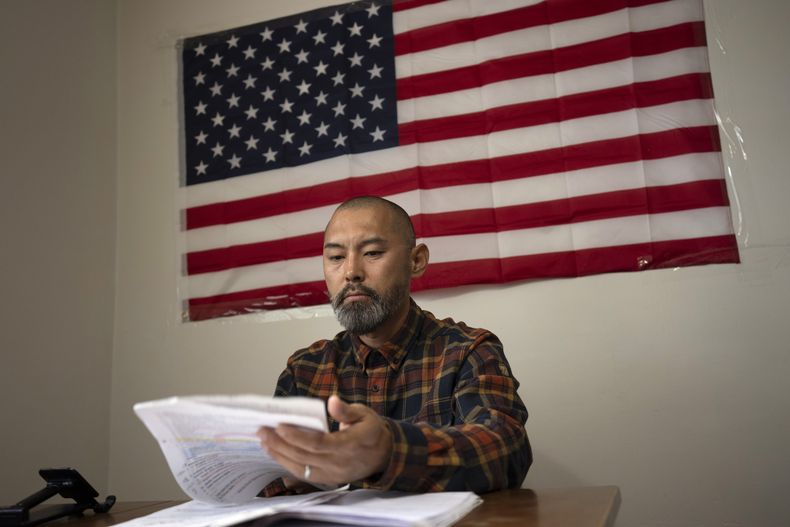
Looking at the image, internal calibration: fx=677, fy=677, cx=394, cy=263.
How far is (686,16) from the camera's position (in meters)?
2.02

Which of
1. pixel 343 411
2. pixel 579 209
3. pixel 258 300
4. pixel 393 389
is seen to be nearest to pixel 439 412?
pixel 393 389

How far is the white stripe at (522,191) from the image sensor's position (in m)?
1.96

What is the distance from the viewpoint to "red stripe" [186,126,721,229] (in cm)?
198

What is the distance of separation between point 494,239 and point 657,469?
0.81m

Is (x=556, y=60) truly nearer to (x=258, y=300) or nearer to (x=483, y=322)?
(x=483, y=322)

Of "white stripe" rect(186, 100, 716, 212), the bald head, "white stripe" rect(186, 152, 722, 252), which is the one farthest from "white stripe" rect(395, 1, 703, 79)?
the bald head

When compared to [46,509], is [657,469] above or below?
below

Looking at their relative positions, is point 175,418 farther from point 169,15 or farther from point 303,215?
point 169,15

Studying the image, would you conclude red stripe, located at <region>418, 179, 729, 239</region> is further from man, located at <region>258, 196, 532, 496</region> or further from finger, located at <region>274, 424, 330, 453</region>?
finger, located at <region>274, 424, 330, 453</region>

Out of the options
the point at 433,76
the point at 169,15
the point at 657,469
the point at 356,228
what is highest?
the point at 169,15

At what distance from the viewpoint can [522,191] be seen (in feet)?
6.95

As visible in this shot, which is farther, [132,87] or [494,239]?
[132,87]

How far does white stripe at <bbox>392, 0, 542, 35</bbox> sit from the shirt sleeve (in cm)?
138

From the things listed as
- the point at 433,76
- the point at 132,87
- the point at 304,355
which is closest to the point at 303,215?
the point at 433,76
